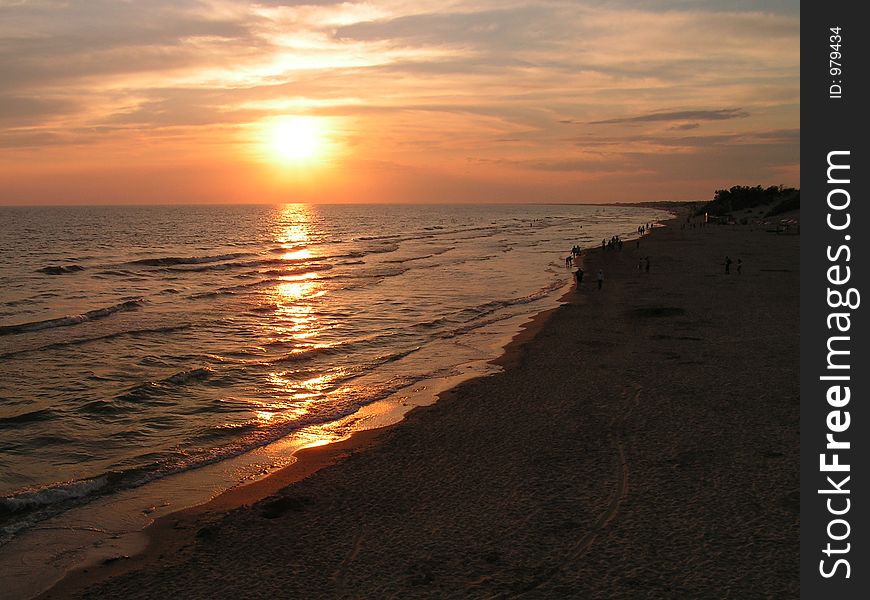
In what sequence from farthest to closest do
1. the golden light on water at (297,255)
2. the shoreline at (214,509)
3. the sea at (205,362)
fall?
A: the golden light on water at (297,255) → the sea at (205,362) → the shoreline at (214,509)

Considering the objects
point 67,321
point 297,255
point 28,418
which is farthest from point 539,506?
point 297,255

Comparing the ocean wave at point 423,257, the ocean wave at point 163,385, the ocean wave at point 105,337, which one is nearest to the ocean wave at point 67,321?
the ocean wave at point 105,337

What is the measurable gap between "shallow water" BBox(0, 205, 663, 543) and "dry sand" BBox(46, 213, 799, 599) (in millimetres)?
3326

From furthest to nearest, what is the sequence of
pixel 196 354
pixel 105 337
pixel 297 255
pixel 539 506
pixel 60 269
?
pixel 297 255
pixel 60 269
pixel 105 337
pixel 196 354
pixel 539 506

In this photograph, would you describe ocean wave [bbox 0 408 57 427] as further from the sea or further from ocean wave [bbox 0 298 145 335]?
ocean wave [bbox 0 298 145 335]

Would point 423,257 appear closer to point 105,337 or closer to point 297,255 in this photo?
point 297,255

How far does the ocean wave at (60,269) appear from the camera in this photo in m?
59.5

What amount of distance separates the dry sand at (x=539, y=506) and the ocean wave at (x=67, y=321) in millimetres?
23326

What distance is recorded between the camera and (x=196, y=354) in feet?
89.7

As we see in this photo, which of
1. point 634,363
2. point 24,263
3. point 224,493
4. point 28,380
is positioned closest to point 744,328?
point 634,363

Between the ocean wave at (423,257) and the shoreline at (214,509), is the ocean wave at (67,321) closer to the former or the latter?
the shoreline at (214,509)

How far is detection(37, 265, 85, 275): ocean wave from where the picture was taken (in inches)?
2343

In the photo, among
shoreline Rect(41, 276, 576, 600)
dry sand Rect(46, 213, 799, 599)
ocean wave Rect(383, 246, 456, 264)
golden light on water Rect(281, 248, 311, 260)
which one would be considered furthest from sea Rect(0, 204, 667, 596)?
golden light on water Rect(281, 248, 311, 260)

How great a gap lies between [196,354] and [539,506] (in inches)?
736
